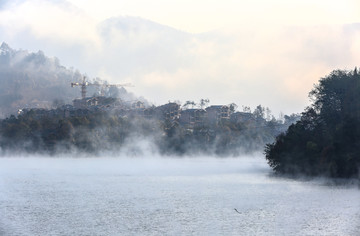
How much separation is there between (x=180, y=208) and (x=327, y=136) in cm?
4277

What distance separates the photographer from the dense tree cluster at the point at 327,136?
284 feet

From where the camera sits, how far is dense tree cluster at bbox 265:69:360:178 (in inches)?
3403

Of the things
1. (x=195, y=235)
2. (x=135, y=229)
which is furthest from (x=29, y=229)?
(x=195, y=235)

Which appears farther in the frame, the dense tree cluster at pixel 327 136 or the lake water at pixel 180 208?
the dense tree cluster at pixel 327 136

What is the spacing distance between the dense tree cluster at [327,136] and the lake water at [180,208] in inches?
225

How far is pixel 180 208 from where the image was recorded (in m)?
59.2

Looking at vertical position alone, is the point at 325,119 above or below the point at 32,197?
above

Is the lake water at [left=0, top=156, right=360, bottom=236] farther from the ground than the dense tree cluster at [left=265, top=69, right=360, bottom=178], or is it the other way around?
the dense tree cluster at [left=265, top=69, right=360, bottom=178]

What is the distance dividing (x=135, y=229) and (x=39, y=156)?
143 m

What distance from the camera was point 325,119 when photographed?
103 meters

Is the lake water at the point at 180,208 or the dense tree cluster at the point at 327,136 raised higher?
the dense tree cluster at the point at 327,136

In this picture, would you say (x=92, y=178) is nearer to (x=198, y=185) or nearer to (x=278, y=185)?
(x=198, y=185)

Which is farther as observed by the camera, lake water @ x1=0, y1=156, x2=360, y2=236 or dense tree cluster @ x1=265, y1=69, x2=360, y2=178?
dense tree cluster @ x1=265, y1=69, x2=360, y2=178

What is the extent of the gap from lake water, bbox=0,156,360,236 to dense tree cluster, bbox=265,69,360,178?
5.72 m
